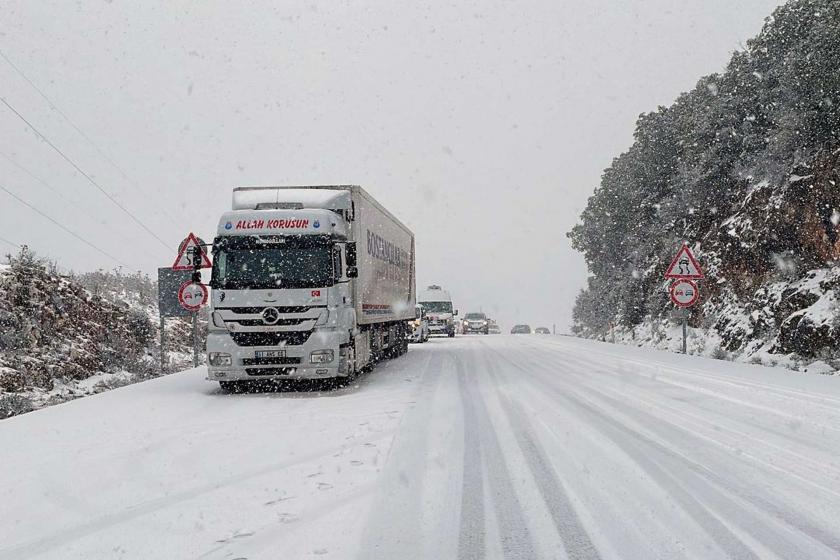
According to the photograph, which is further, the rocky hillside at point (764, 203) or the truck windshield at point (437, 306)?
the truck windshield at point (437, 306)

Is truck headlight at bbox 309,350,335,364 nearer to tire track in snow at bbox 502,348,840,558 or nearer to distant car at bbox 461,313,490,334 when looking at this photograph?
tire track in snow at bbox 502,348,840,558

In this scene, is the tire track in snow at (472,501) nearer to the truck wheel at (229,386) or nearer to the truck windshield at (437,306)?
the truck wheel at (229,386)

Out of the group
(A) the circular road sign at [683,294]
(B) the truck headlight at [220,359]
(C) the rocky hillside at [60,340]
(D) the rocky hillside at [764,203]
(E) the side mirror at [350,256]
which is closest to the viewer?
(B) the truck headlight at [220,359]

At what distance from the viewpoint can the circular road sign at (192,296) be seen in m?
15.3

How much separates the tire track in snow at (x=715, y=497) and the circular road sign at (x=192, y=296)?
33.3ft

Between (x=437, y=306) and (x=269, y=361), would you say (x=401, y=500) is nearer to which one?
(x=269, y=361)

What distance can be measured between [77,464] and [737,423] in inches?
278

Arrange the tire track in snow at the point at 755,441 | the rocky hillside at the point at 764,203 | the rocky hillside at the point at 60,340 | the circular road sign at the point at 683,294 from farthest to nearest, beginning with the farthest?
the rocky hillside at the point at 764,203, the circular road sign at the point at 683,294, the rocky hillside at the point at 60,340, the tire track in snow at the point at 755,441

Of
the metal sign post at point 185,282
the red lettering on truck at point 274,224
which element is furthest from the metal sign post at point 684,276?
the metal sign post at point 185,282

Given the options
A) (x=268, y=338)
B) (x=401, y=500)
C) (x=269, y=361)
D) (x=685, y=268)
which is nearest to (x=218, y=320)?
(x=268, y=338)

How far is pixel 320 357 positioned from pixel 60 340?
985cm

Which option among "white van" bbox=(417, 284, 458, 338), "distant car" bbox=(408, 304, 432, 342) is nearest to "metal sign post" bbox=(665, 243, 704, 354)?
"distant car" bbox=(408, 304, 432, 342)

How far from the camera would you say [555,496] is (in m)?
4.97

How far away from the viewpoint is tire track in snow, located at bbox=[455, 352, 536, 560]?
3852mm
